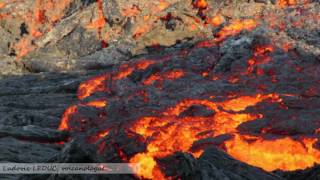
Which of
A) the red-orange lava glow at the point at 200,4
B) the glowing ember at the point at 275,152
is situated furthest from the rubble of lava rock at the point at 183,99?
the red-orange lava glow at the point at 200,4

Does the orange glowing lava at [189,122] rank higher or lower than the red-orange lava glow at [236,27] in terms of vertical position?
lower

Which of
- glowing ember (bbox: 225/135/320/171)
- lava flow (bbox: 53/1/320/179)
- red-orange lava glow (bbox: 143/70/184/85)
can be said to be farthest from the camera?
red-orange lava glow (bbox: 143/70/184/85)

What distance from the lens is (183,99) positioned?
1025 inches

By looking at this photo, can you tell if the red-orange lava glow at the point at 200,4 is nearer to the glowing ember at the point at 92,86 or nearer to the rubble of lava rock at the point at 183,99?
the rubble of lava rock at the point at 183,99

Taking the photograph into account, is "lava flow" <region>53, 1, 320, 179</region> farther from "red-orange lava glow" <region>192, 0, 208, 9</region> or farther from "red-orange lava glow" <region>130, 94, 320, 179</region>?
"red-orange lava glow" <region>192, 0, 208, 9</region>

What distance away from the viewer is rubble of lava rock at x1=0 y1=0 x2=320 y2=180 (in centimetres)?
1590

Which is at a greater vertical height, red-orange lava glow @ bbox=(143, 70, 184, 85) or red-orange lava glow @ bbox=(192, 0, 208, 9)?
red-orange lava glow @ bbox=(192, 0, 208, 9)

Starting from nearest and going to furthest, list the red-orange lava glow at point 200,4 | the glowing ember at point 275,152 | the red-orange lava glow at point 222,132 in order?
the glowing ember at point 275,152 < the red-orange lava glow at point 222,132 < the red-orange lava glow at point 200,4

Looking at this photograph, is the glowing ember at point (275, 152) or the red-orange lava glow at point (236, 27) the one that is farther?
the red-orange lava glow at point (236, 27)

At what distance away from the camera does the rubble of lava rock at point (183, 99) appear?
15898mm

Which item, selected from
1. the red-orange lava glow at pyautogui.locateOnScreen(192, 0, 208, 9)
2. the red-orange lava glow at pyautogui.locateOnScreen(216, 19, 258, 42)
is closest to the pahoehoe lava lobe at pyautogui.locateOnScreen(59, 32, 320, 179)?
the red-orange lava glow at pyautogui.locateOnScreen(216, 19, 258, 42)

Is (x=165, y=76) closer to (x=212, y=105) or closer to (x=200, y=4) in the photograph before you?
(x=212, y=105)

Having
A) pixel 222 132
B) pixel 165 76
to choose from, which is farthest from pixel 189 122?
pixel 165 76

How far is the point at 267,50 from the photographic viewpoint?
97.6ft
